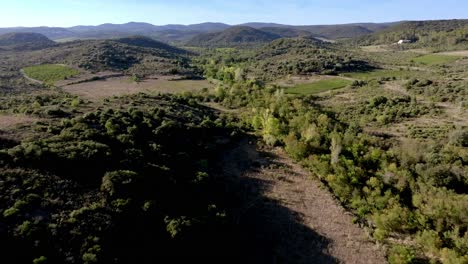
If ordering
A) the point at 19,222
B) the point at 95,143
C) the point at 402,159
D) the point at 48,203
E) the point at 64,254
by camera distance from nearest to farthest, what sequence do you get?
the point at 64,254, the point at 19,222, the point at 48,203, the point at 95,143, the point at 402,159

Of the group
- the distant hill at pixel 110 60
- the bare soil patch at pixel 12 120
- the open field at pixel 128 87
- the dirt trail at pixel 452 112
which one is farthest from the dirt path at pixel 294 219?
the distant hill at pixel 110 60

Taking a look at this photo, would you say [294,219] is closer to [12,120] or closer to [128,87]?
[12,120]

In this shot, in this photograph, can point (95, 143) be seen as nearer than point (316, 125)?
Yes

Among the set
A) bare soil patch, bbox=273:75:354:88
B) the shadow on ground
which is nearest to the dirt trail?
bare soil patch, bbox=273:75:354:88

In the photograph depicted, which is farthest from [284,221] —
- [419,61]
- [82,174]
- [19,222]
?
[419,61]

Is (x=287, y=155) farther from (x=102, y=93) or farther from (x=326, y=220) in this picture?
(x=102, y=93)

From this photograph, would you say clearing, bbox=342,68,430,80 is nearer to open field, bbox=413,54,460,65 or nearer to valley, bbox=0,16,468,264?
open field, bbox=413,54,460,65

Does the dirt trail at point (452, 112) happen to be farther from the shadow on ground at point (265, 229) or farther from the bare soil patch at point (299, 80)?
the shadow on ground at point (265, 229)
